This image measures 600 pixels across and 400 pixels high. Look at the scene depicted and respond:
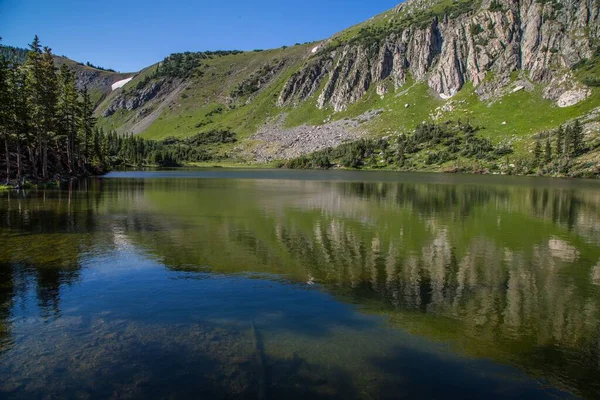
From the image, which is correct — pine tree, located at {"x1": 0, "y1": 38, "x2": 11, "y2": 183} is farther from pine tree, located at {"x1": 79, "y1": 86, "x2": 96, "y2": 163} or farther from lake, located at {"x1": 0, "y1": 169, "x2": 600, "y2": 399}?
pine tree, located at {"x1": 79, "y1": 86, "x2": 96, "y2": 163}

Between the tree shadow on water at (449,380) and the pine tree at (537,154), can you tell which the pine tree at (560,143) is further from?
the tree shadow on water at (449,380)

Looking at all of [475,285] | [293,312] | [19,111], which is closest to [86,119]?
[19,111]

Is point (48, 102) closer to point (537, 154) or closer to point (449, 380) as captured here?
point (449, 380)

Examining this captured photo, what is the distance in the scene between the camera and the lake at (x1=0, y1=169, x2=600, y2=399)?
11.0 m

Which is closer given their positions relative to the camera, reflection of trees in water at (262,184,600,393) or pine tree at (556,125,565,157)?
reflection of trees in water at (262,184,600,393)

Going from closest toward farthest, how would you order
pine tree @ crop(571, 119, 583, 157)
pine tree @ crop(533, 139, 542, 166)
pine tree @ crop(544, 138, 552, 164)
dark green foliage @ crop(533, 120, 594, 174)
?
dark green foliage @ crop(533, 120, 594, 174) → pine tree @ crop(571, 119, 583, 157) → pine tree @ crop(544, 138, 552, 164) → pine tree @ crop(533, 139, 542, 166)

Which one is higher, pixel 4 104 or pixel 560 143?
pixel 560 143

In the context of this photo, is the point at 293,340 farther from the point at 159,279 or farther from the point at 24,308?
the point at 24,308

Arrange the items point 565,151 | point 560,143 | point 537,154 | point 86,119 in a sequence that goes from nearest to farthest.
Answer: point 86,119 → point 565,151 → point 560,143 → point 537,154

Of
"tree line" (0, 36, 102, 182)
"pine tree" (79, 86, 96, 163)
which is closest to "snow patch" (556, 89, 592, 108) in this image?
"pine tree" (79, 86, 96, 163)

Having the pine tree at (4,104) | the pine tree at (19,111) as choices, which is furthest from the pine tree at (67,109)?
the pine tree at (4,104)

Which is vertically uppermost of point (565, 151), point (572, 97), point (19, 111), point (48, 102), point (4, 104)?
point (572, 97)

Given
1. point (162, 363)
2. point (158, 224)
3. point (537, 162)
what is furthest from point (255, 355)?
point (537, 162)

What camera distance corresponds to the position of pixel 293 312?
1579cm
